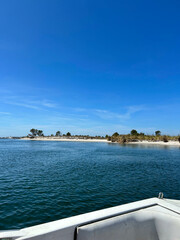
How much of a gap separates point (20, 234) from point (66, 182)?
36.0ft

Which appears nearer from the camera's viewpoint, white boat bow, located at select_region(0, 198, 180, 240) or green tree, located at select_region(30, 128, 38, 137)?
white boat bow, located at select_region(0, 198, 180, 240)

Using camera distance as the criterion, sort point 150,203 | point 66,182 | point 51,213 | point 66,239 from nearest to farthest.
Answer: point 66,239
point 150,203
point 51,213
point 66,182

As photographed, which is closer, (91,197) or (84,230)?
(84,230)

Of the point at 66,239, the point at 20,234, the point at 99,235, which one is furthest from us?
the point at 99,235

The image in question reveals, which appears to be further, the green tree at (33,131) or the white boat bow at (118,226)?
the green tree at (33,131)

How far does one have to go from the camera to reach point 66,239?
3414 mm

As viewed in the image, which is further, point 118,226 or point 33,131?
point 33,131

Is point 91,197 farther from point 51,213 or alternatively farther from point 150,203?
point 150,203

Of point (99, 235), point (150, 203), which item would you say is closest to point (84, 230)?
point (99, 235)

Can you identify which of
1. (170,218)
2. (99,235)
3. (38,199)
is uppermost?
(170,218)

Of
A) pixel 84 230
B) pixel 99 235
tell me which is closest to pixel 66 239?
pixel 84 230

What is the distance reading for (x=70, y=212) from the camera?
8094 millimetres

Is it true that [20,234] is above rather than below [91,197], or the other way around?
above

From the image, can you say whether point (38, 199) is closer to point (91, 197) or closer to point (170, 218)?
point (91, 197)
